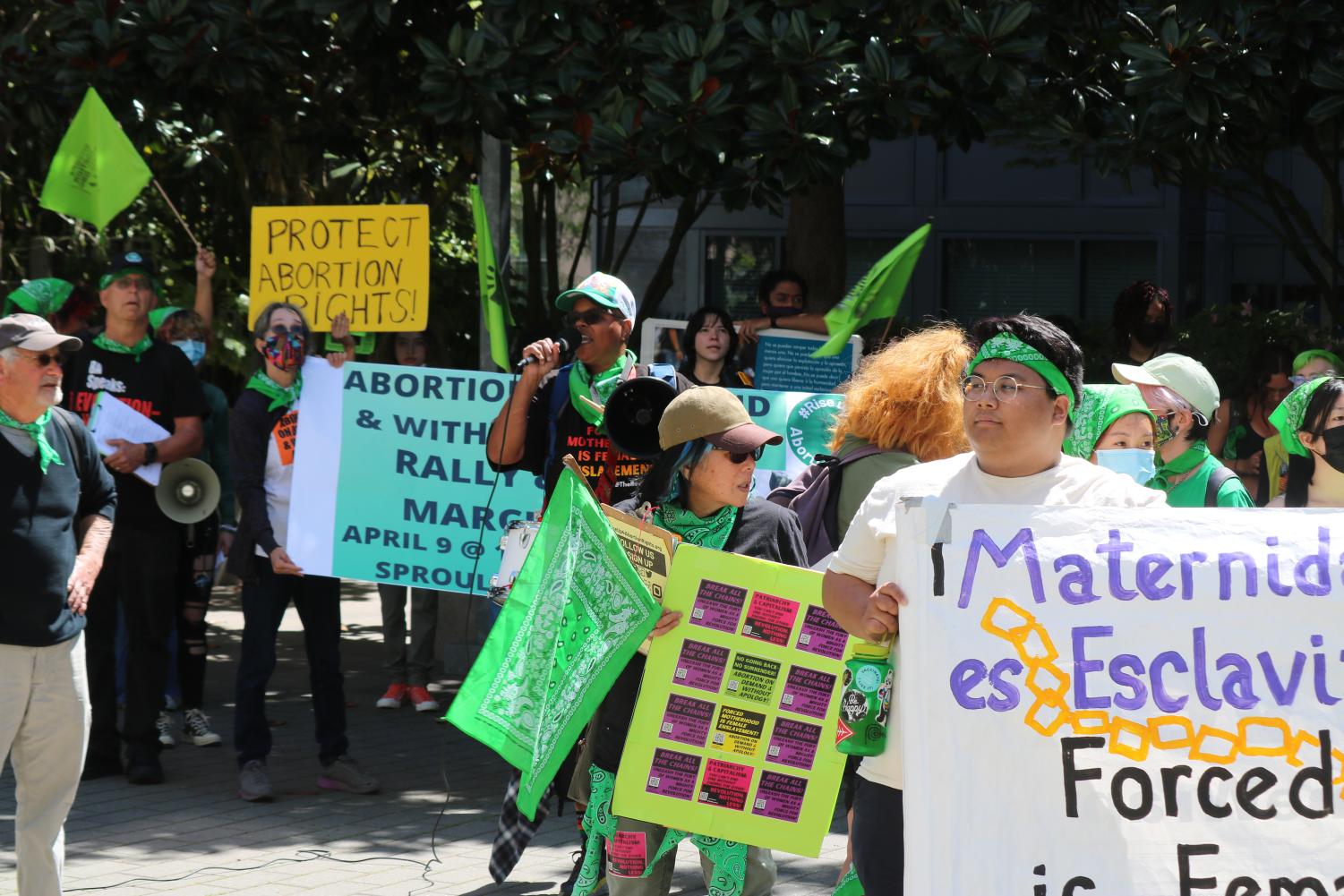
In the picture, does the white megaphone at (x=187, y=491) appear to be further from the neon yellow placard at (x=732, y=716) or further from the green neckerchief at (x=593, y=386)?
the neon yellow placard at (x=732, y=716)

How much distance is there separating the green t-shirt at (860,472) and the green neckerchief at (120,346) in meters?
3.57

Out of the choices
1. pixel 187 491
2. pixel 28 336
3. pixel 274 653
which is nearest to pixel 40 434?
pixel 28 336

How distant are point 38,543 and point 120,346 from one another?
2415mm

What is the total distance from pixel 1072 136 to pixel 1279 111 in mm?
1127

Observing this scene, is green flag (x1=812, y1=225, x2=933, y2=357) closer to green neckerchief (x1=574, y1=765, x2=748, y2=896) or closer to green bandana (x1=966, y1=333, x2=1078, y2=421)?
green neckerchief (x1=574, y1=765, x2=748, y2=896)

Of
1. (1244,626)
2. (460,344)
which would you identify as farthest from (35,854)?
(460,344)

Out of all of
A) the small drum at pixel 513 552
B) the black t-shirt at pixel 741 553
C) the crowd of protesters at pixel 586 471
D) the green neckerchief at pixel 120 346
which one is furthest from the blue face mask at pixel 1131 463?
the green neckerchief at pixel 120 346

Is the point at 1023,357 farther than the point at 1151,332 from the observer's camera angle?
No

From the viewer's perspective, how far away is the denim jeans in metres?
6.90

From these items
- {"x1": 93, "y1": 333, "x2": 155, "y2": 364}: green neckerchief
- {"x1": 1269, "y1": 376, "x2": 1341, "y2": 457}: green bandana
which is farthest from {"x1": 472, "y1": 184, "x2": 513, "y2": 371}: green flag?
{"x1": 1269, "y1": 376, "x2": 1341, "y2": 457}: green bandana

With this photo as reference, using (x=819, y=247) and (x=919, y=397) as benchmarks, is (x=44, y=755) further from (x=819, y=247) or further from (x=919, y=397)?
(x=819, y=247)

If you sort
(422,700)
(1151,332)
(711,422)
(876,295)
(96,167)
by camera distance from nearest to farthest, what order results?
(711,422) < (876,295) < (96,167) < (1151,332) < (422,700)

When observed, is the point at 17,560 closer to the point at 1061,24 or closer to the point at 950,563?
the point at 950,563

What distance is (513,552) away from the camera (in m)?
→ 5.80
